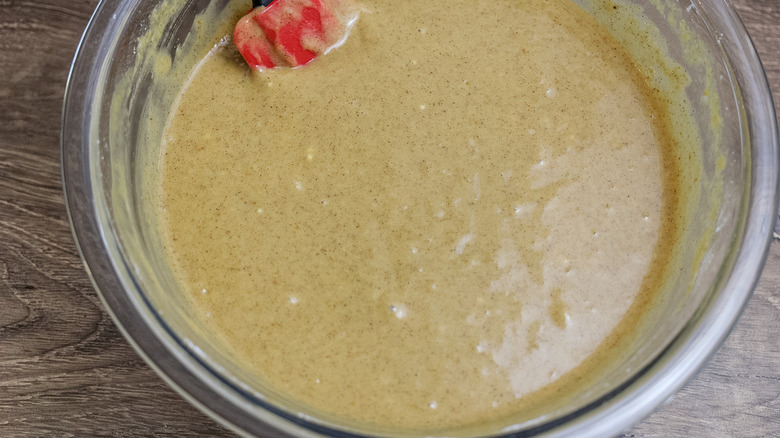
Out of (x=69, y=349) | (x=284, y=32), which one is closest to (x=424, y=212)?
(x=284, y=32)

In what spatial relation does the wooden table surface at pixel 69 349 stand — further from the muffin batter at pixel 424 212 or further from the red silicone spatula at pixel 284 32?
the red silicone spatula at pixel 284 32

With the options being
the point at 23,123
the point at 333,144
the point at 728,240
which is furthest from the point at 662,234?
the point at 23,123

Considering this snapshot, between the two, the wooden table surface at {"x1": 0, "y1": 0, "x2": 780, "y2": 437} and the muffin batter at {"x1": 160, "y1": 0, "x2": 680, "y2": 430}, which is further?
the wooden table surface at {"x1": 0, "y1": 0, "x2": 780, "y2": 437}

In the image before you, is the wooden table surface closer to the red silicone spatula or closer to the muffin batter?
the muffin batter

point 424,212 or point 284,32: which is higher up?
point 284,32

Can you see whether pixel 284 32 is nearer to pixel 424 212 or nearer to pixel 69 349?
pixel 424 212

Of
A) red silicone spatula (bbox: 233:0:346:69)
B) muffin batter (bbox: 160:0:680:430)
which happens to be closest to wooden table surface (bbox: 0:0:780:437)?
muffin batter (bbox: 160:0:680:430)

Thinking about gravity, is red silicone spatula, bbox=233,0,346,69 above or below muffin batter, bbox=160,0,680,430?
above
